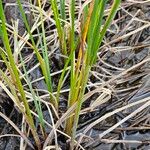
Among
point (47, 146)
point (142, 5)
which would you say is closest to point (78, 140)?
point (47, 146)

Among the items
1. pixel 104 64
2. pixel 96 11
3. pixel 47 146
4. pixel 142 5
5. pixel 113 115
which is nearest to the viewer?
pixel 96 11

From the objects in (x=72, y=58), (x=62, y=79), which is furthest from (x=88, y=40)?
(x=62, y=79)

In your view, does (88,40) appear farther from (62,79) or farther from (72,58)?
(62,79)

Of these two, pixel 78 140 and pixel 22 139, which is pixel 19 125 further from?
pixel 78 140

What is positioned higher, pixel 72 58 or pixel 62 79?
pixel 72 58

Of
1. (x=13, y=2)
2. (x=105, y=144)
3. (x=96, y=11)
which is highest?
(x=96, y=11)

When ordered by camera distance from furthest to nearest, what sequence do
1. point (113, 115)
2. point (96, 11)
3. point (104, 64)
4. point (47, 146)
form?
point (104, 64), point (113, 115), point (47, 146), point (96, 11)

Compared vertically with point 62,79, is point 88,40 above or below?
above

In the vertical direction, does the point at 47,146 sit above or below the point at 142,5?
below

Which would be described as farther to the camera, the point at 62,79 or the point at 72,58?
the point at 62,79

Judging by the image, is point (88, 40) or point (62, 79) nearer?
point (88, 40)

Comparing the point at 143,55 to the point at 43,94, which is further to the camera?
the point at 143,55
